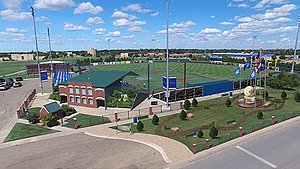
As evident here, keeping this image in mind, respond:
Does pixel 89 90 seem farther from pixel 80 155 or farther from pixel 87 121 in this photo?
pixel 80 155

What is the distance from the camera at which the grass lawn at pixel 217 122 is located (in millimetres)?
22275

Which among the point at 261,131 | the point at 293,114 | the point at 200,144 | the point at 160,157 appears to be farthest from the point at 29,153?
the point at 293,114

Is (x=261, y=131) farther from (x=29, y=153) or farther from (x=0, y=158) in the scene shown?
(x=0, y=158)

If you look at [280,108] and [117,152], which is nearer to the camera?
[117,152]

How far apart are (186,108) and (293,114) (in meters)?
13.6

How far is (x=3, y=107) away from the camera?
36344 mm

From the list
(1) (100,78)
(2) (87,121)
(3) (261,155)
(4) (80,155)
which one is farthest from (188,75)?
(4) (80,155)

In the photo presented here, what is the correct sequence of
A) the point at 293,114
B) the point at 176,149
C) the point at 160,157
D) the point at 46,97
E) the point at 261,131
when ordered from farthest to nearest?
the point at 46,97 < the point at 293,114 < the point at 261,131 < the point at 176,149 < the point at 160,157

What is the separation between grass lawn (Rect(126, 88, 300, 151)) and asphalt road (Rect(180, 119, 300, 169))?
1.96 metres

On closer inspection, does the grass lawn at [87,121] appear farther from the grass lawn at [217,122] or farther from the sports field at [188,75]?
the sports field at [188,75]

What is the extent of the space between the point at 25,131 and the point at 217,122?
2278 centimetres

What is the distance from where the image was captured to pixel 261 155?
1816 cm

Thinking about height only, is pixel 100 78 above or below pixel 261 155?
above

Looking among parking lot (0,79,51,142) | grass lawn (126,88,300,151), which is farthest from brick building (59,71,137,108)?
grass lawn (126,88,300,151)
